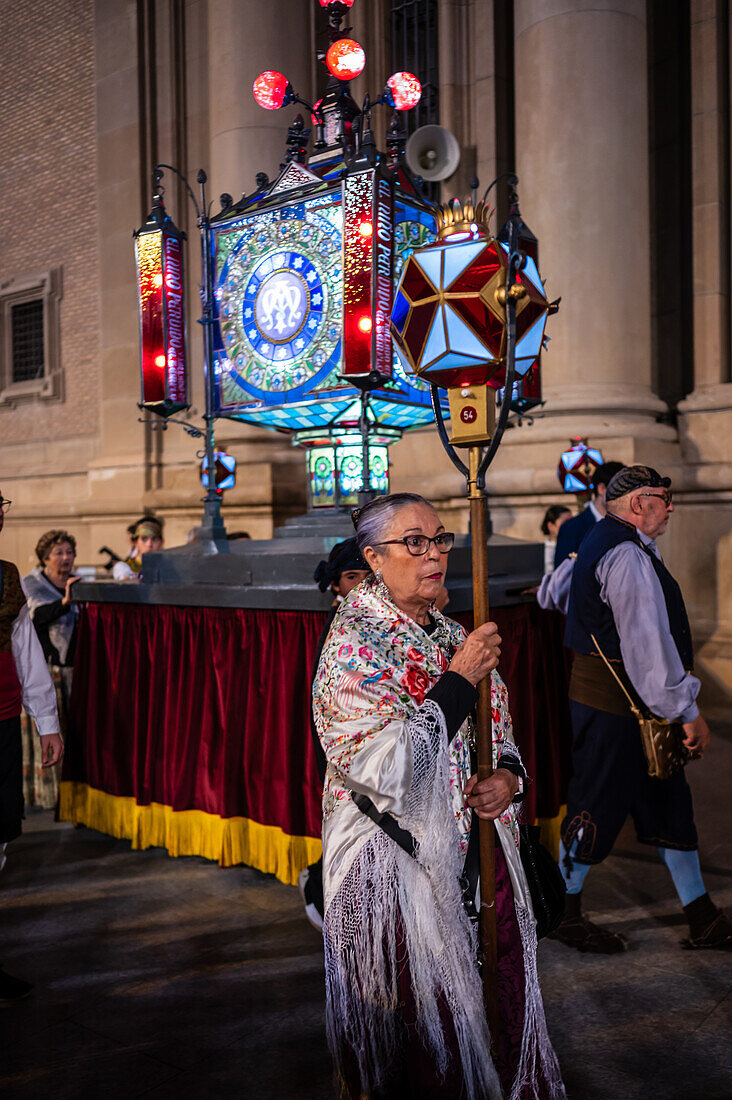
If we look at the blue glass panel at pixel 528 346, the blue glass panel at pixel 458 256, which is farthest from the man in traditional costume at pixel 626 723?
the blue glass panel at pixel 458 256

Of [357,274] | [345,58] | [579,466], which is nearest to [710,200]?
[579,466]

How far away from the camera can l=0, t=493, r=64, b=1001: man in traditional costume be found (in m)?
3.45

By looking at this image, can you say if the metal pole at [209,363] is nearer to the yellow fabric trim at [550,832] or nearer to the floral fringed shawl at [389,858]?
the yellow fabric trim at [550,832]

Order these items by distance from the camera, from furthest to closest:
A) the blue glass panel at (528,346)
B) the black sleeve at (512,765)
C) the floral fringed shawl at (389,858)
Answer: the blue glass panel at (528,346) < the black sleeve at (512,765) < the floral fringed shawl at (389,858)

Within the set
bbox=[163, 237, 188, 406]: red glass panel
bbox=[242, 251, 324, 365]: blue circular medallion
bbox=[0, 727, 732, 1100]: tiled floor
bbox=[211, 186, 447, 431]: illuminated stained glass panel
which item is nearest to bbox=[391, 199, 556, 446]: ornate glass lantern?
bbox=[211, 186, 447, 431]: illuminated stained glass panel

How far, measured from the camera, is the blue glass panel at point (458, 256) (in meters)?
2.41

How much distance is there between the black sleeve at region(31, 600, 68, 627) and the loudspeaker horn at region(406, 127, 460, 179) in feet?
14.5

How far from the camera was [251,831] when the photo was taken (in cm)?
431

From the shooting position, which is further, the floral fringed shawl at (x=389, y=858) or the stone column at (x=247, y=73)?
the stone column at (x=247, y=73)

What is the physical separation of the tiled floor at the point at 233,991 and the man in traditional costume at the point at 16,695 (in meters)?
0.44

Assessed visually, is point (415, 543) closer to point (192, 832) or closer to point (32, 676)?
point (32, 676)

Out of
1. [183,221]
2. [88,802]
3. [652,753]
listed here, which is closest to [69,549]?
[88,802]

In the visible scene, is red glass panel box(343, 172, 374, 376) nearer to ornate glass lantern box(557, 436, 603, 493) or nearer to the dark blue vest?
the dark blue vest

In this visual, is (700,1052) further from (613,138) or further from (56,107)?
(56,107)
